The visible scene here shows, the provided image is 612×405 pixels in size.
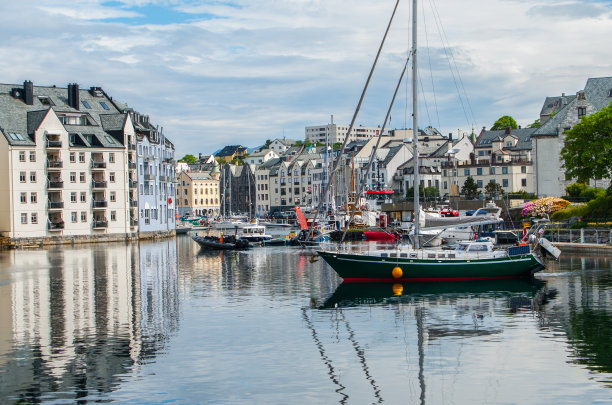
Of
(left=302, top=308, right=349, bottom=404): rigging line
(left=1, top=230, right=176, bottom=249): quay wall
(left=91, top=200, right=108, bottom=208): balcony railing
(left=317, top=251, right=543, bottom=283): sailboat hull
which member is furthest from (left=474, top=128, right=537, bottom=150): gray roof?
(left=302, top=308, right=349, bottom=404): rigging line

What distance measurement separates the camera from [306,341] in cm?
3359

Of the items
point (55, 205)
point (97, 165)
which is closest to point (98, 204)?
point (97, 165)

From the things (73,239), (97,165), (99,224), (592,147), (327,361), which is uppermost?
(97,165)

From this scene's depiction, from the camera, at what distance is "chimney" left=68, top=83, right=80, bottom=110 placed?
124 meters

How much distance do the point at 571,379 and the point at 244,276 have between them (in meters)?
38.8

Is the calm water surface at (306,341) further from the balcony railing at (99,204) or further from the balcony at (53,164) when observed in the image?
the balcony railing at (99,204)

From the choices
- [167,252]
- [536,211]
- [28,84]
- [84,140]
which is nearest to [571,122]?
[536,211]

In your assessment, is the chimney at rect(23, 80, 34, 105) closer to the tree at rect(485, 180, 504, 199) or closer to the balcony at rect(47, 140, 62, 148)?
the balcony at rect(47, 140, 62, 148)

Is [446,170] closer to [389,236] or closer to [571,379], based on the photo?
[389,236]

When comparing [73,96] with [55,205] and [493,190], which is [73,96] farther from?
[493,190]

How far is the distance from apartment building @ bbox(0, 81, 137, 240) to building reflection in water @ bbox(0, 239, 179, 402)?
38.1 m

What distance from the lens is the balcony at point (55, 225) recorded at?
11438 cm

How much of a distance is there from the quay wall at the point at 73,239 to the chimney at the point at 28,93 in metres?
22.1

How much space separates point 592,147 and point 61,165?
76.5 meters
